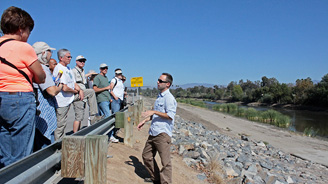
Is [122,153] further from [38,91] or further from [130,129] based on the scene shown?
[38,91]

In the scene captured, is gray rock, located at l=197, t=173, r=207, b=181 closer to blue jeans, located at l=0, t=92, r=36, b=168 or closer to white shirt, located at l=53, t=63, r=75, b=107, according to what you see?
white shirt, located at l=53, t=63, r=75, b=107

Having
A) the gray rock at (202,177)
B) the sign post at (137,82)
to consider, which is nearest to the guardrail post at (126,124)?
the gray rock at (202,177)

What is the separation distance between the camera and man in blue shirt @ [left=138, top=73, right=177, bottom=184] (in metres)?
3.88

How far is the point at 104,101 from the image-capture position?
602 cm

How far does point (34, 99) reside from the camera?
2521 mm

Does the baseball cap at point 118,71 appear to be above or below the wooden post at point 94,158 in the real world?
above

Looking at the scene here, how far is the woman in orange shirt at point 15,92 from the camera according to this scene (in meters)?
2.32

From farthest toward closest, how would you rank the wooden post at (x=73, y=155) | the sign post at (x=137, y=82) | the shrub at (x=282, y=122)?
the shrub at (x=282, y=122)
the sign post at (x=137, y=82)
the wooden post at (x=73, y=155)

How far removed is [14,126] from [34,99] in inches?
13.2

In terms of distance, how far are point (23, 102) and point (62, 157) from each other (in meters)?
0.70

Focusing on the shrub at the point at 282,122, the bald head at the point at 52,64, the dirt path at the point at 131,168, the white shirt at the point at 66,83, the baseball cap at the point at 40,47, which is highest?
the baseball cap at the point at 40,47

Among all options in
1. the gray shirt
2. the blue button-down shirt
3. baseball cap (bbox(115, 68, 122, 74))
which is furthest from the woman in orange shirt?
baseball cap (bbox(115, 68, 122, 74))

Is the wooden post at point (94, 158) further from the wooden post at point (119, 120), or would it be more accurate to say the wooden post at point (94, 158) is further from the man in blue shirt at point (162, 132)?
the wooden post at point (119, 120)

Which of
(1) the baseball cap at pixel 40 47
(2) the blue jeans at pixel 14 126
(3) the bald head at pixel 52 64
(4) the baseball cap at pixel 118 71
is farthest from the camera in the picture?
(4) the baseball cap at pixel 118 71
